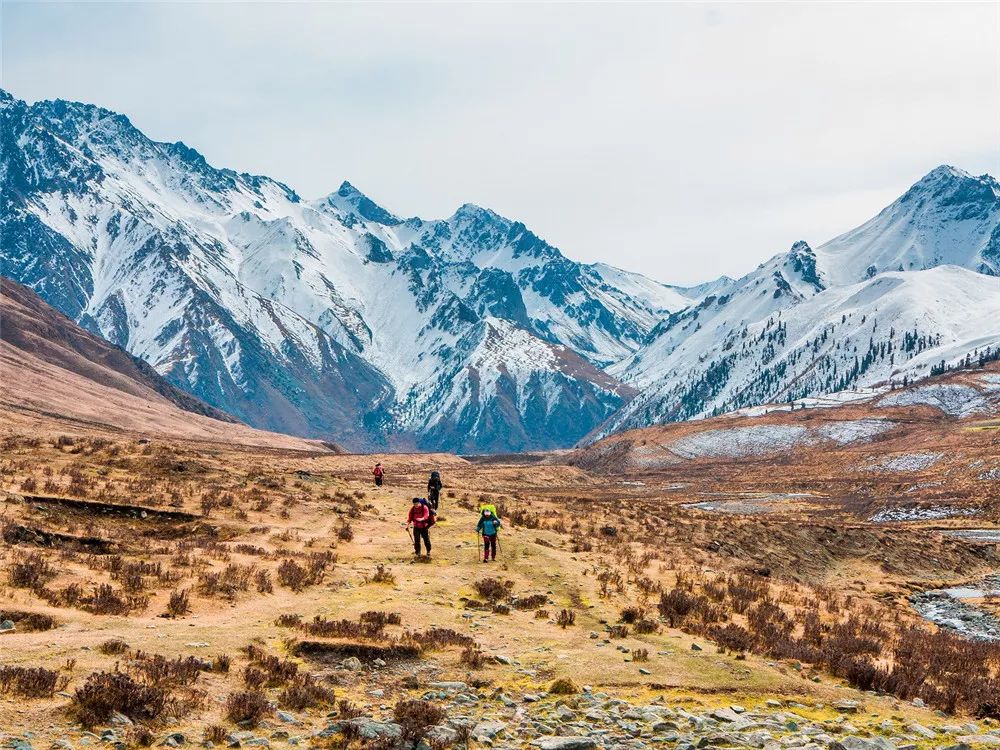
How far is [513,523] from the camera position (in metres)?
39.0

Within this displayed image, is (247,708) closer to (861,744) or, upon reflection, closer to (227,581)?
(227,581)

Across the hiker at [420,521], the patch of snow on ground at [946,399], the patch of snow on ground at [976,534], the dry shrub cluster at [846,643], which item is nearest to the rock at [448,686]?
the dry shrub cluster at [846,643]

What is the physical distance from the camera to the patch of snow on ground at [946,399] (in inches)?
6649

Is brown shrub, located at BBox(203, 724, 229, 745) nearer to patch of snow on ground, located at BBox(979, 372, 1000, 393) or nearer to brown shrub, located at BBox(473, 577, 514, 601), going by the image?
brown shrub, located at BBox(473, 577, 514, 601)

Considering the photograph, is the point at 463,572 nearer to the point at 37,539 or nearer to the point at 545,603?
the point at 545,603

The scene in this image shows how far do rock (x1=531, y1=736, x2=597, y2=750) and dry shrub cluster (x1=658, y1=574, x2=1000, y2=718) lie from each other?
7.52m

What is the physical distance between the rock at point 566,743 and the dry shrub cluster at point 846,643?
7.52 metres

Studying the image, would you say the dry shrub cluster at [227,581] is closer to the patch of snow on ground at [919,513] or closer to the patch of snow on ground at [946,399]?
the patch of snow on ground at [919,513]

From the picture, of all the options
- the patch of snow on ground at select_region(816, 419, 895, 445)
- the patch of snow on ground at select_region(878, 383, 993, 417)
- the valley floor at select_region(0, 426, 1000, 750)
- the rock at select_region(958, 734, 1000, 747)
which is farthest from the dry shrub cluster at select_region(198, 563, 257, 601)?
the patch of snow on ground at select_region(878, 383, 993, 417)

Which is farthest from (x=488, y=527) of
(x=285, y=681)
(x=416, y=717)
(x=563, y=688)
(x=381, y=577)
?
(x=416, y=717)

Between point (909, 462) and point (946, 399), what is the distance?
229 ft

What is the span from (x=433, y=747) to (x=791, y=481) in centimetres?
11572

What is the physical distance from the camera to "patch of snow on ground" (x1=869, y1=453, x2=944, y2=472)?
381 ft

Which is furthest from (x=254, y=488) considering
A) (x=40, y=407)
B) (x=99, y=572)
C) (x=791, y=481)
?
(x=40, y=407)
